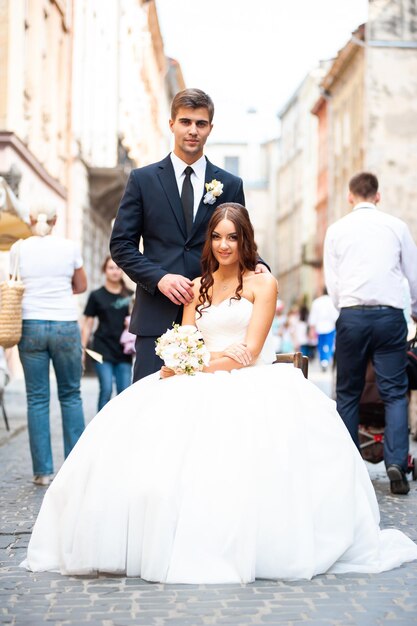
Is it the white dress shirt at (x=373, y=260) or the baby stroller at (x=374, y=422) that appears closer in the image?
the white dress shirt at (x=373, y=260)

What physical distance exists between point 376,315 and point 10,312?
8.29 feet

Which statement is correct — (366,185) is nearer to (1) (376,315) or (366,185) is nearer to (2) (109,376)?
(1) (376,315)

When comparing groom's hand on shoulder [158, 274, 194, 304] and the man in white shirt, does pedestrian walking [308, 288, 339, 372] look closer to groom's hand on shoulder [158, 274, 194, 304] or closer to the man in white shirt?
the man in white shirt

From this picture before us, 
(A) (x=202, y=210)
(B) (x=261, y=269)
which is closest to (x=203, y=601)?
(B) (x=261, y=269)

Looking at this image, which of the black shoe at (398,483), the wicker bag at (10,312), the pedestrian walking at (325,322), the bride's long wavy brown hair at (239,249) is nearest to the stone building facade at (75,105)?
the wicker bag at (10,312)

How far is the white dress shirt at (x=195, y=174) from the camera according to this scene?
19.1 feet

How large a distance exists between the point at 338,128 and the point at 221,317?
4493cm

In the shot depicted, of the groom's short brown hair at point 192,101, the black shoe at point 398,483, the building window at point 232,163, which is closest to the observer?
the groom's short brown hair at point 192,101

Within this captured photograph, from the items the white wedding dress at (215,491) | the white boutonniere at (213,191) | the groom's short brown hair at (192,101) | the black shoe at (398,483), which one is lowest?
the black shoe at (398,483)

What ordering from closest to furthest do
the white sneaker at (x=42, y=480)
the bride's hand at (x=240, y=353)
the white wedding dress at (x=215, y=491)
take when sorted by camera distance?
the white wedding dress at (x=215, y=491), the bride's hand at (x=240, y=353), the white sneaker at (x=42, y=480)

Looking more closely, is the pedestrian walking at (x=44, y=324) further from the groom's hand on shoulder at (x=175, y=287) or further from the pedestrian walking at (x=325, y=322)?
the pedestrian walking at (x=325, y=322)

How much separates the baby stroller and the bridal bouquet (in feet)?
10.4

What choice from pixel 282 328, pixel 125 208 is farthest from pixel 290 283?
pixel 125 208

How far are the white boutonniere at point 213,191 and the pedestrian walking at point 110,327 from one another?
5.34 metres
